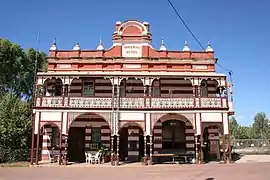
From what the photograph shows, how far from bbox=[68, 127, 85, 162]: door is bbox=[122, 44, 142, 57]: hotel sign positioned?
25.9 ft

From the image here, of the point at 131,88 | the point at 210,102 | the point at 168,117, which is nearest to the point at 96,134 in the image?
the point at 131,88

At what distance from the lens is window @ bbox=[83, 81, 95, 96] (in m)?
26.2

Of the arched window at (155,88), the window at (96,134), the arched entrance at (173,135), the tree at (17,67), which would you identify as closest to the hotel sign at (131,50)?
the arched window at (155,88)

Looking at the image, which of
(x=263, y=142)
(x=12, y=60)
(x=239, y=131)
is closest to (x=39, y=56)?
(x=12, y=60)

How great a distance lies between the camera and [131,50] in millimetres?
27406

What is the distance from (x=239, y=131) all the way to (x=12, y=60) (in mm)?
74268

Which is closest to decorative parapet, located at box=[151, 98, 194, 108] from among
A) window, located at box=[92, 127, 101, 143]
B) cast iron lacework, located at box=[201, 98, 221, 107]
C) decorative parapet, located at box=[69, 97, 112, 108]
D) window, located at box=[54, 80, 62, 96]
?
cast iron lacework, located at box=[201, 98, 221, 107]

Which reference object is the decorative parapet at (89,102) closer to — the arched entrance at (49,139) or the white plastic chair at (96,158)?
the arched entrance at (49,139)

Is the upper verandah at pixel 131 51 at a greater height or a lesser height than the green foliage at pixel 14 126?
greater

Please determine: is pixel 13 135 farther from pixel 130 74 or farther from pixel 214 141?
pixel 214 141

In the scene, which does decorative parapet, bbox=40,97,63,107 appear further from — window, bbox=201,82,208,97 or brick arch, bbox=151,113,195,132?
window, bbox=201,82,208,97

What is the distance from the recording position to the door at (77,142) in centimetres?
2586

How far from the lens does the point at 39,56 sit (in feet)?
137

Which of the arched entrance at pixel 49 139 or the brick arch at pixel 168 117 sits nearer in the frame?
the brick arch at pixel 168 117
